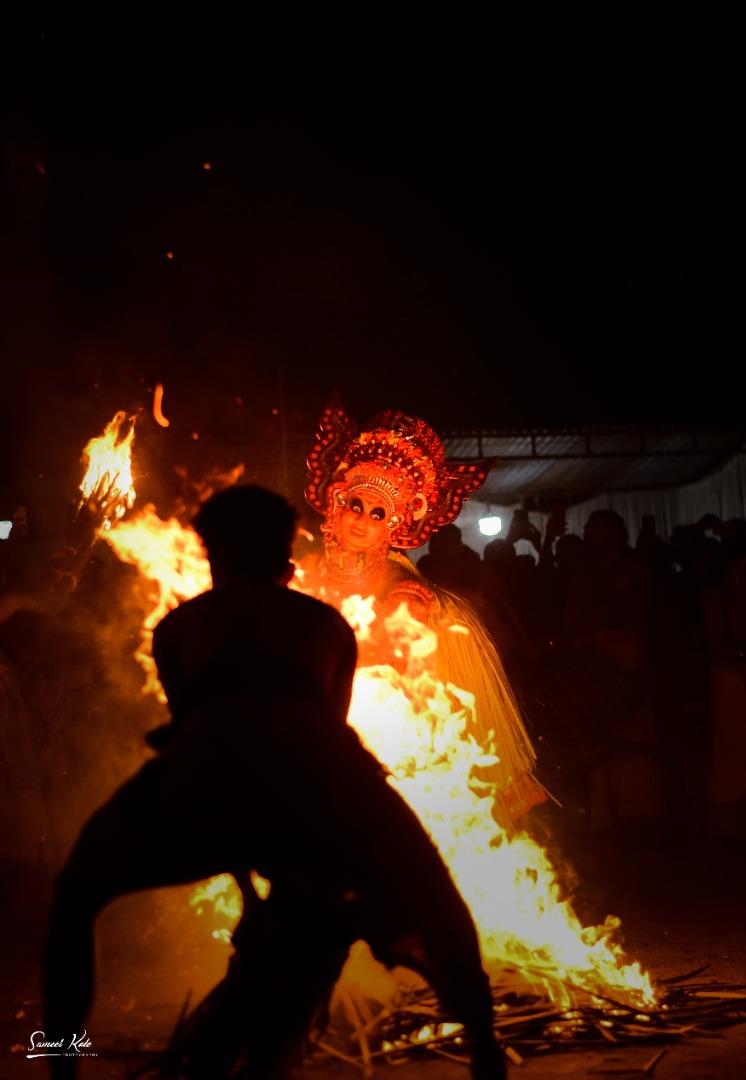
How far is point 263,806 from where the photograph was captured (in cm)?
281

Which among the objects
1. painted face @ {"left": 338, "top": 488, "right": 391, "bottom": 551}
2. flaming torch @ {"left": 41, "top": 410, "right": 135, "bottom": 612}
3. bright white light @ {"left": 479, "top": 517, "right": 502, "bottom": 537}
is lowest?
painted face @ {"left": 338, "top": 488, "right": 391, "bottom": 551}

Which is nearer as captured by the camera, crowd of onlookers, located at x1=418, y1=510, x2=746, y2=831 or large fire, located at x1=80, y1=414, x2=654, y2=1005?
large fire, located at x1=80, y1=414, x2=654, y2=1005

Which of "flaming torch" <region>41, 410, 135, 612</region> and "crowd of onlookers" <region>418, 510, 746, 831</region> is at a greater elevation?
"flaming torch" <region>41, 410, 135, 612</region>

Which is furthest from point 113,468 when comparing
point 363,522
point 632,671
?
point 632,671

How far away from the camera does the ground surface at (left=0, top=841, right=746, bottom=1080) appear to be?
3.88 meters

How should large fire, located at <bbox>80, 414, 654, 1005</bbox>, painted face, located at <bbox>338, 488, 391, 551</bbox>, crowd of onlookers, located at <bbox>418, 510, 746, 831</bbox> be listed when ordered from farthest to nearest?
crowd of onlookers, located at <bbox>418, 510, 746, 831</bbox> → painted face, located at <bbox>338, 488, 391, 551</bbox> → large fire, located at <bbox>80, 414, 654, 1005</bbox>

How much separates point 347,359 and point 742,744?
654 centimetres

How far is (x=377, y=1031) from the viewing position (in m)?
4.09

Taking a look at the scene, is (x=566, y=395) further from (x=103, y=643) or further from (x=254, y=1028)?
(x=254, y=1028)

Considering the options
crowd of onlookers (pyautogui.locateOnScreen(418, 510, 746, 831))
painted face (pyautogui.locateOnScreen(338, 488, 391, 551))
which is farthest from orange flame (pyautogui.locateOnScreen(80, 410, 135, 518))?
crowd of onlookers (pyautogui.locateOnScreen(418, 510, 746, 831))

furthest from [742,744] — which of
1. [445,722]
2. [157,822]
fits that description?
[157,822]

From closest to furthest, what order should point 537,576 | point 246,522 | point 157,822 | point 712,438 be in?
point 157,822 → point 246,522 → point 537,576 → point 712,438

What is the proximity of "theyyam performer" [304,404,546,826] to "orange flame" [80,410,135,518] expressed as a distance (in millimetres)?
896

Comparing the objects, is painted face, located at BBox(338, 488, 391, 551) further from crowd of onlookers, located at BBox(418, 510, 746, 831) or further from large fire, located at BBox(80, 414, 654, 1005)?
crowd of onlookers, located at BBox(418, 510, 746, 831)
